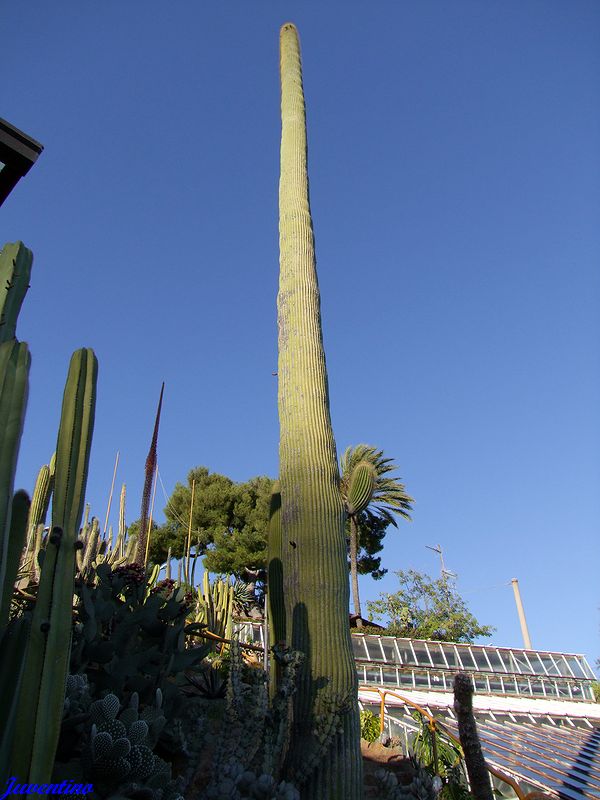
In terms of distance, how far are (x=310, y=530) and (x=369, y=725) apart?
477cm

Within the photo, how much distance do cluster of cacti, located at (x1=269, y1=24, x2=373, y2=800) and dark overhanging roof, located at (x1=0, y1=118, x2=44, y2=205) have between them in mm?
1939

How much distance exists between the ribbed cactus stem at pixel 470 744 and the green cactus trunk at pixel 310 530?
73 cm

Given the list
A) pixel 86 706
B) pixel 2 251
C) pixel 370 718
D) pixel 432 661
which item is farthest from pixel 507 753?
pixel 432 661

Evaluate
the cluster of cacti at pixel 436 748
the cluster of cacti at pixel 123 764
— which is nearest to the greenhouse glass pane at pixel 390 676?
the cluster of cacti at pixel 436 748

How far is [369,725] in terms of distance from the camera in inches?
281

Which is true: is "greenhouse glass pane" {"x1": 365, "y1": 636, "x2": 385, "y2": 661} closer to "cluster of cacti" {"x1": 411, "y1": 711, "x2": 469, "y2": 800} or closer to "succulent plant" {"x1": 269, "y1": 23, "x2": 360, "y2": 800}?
"cluster of cacti" {"x1": 411, "y1": 711, "x2": 469, "y2": 800}

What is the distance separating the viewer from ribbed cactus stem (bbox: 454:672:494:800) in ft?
6.95

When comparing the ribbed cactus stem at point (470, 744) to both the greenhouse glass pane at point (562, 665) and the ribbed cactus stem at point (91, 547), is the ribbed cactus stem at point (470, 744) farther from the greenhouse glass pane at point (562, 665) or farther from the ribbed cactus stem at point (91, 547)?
the greenhouse glass pane at point (562, 665)

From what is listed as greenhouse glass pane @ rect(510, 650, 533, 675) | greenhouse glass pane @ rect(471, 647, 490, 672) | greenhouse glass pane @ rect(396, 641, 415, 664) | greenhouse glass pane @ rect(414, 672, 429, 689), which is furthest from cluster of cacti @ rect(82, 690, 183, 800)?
greenhouse glass pane @ rect(510, 650, 533, 675)

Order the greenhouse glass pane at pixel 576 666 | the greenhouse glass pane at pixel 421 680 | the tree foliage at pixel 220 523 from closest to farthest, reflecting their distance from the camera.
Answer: the greenhouse glass pane at pixel 421 680
the greenhouse glass pane at pixel 576 666
the tree foliage at pixel 220 523

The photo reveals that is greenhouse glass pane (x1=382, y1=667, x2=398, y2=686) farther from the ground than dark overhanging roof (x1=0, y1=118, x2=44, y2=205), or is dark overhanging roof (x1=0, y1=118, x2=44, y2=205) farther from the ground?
dark overhanging roof (x1=0, y1=118, x2=44, y2=205)

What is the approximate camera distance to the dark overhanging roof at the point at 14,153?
2.98 metres

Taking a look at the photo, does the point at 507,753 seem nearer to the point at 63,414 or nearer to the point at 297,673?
the point at 297,673

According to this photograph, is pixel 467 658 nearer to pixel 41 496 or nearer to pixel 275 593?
pixel 41 496
